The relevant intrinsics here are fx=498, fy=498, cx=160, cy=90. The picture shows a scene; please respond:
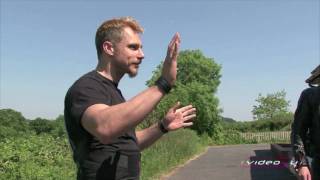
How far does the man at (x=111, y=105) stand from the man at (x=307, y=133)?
211cm

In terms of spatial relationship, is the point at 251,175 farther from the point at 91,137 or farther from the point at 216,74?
the point at 216,74

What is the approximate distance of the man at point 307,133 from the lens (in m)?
4.39

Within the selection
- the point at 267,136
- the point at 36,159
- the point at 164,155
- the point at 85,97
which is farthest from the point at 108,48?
the point at 267,136

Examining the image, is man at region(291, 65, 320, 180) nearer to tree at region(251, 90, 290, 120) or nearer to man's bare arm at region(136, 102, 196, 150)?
man's bare arm at region(136, 102, 196, 150)

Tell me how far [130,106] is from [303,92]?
2684 mm

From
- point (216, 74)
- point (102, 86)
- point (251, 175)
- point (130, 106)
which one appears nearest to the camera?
point (130, 106)

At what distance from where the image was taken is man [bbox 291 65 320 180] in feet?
14.4

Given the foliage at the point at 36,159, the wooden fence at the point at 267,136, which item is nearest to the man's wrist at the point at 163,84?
the foliage at the point at 36,159

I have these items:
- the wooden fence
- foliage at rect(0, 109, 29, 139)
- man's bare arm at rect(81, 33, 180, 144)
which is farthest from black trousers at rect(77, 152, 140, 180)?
the wooden fence

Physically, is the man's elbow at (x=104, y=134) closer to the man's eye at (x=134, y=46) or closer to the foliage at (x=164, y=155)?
the man's eye at (x=134, y=46)

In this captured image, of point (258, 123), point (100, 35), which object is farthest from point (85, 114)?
point (258, 123)

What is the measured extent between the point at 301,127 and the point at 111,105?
2459mm

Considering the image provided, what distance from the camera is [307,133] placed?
4.55 meters

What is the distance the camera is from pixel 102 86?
2.73m
